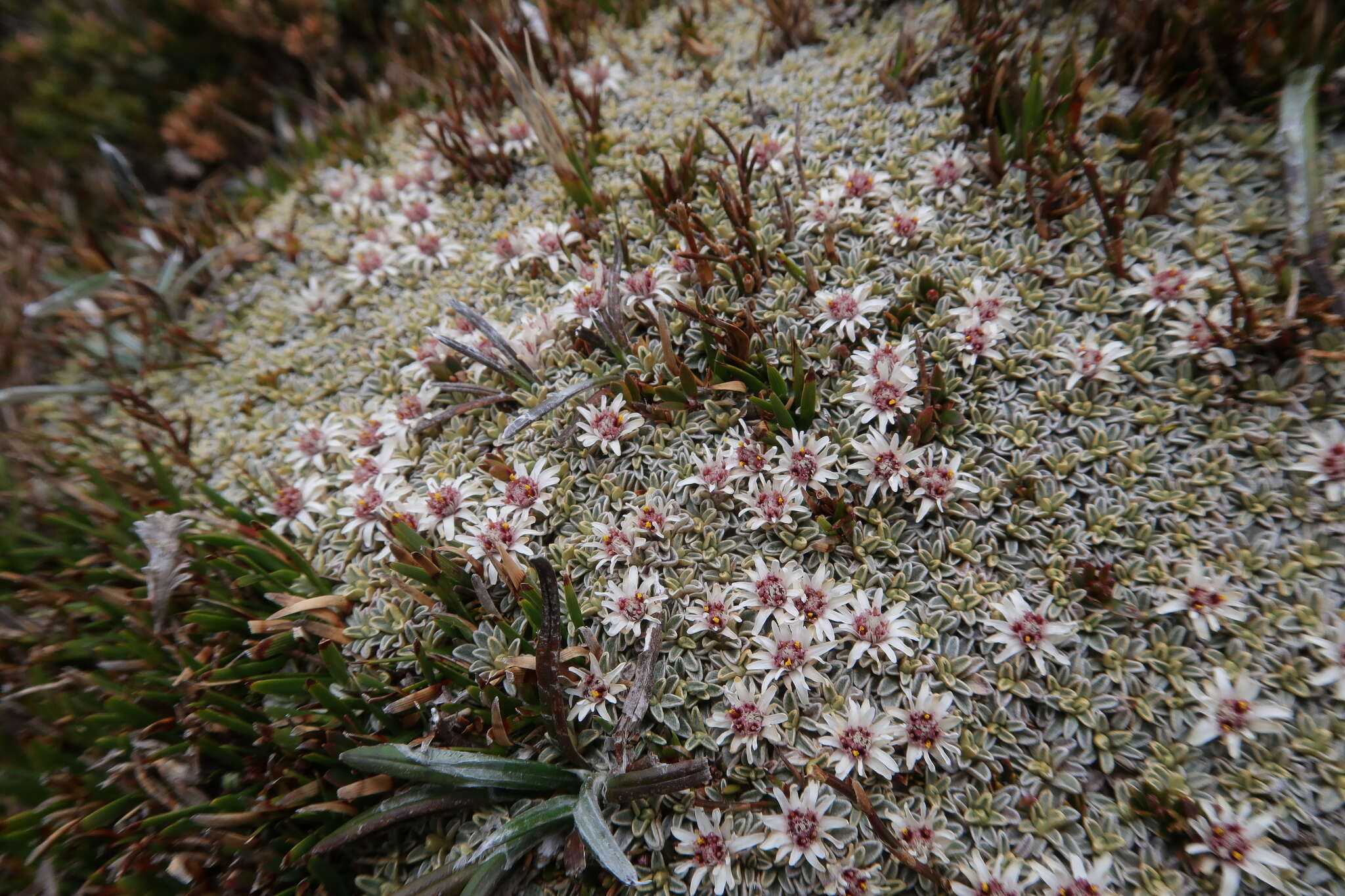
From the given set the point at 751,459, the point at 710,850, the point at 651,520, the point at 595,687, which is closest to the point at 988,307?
the point at 751,459

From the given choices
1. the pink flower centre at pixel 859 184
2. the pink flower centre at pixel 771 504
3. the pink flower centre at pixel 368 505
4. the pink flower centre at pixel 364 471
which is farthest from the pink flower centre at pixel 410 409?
the pink flower centre at pixel 859 184

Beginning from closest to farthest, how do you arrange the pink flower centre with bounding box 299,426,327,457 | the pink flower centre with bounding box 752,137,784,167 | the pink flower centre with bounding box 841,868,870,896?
the pink flower centre with bounding box 841,868,870,896 → the pink flower centre with bounding box 299,426,327,457 → the pink flower centre with bounding box 752,137,784,167

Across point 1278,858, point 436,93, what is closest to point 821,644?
point 1278,858

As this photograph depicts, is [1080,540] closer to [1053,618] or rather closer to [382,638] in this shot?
[1053,618]

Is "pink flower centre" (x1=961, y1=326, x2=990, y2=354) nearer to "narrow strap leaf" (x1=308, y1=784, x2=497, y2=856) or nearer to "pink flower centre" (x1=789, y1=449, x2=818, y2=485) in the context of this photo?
"pink flower centre" (x1=789, y1=449, x2=818, y2=485)

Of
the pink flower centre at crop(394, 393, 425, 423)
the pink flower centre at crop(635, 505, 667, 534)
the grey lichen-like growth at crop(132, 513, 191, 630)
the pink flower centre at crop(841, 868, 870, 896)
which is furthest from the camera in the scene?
the pink flower centre at crop(394, 393, 425, 423)

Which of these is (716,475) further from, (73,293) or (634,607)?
(73,293)

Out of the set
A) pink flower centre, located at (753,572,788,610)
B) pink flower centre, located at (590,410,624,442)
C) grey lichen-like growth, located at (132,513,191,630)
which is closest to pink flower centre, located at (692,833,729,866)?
pink flower centre, located at (753,572,788,610)
